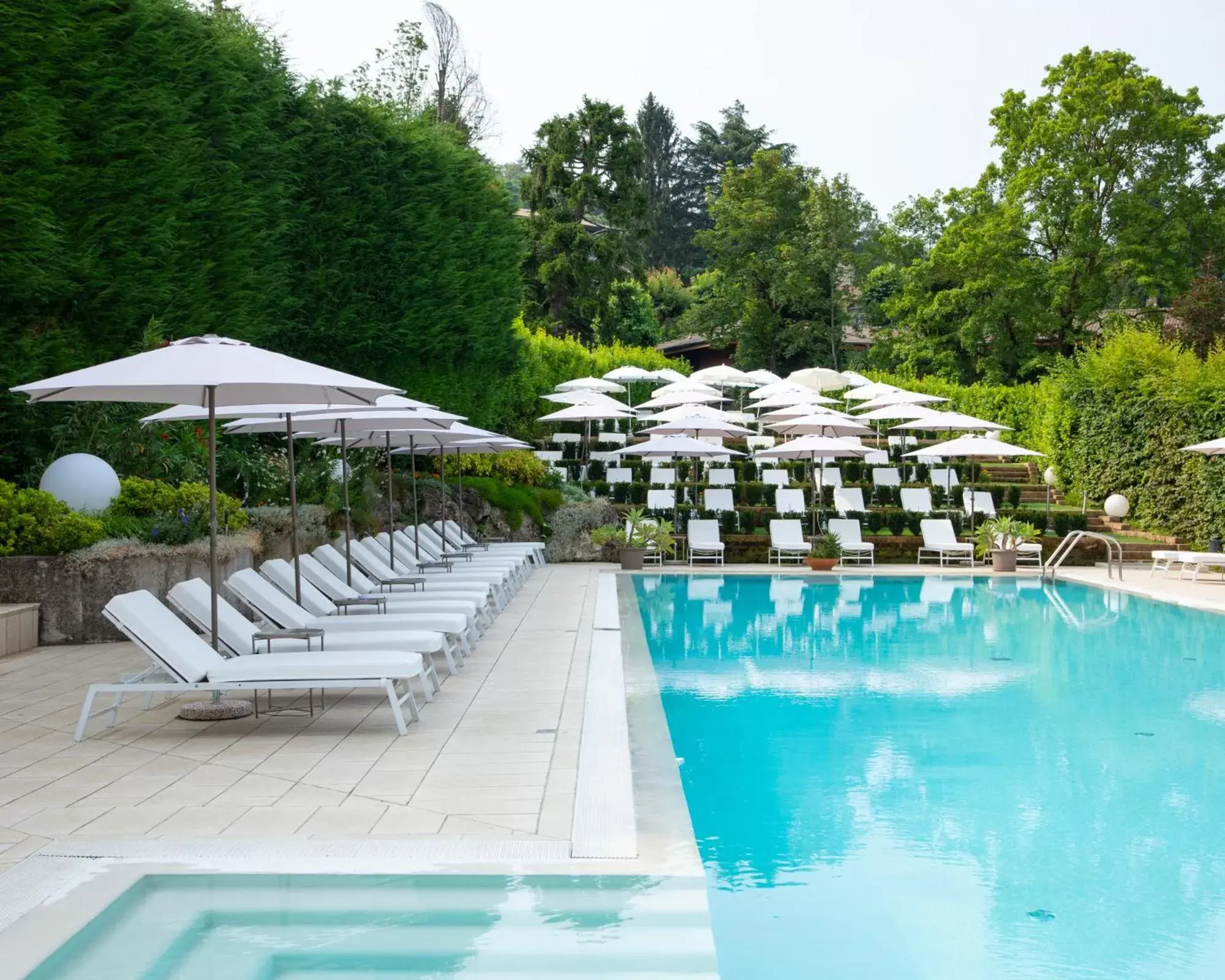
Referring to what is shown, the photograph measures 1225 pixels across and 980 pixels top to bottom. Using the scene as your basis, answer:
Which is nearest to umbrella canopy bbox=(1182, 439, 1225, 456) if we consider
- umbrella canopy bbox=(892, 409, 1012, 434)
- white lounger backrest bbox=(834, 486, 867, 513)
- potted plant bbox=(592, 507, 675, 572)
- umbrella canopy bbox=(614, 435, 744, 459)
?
umbrella canopy bbox=(892, 409, 1012, 434)

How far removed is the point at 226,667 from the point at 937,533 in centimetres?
1687

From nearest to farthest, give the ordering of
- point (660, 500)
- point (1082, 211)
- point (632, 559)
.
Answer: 1. point (632, 559)
2. point (660, 500)
3. point (1082, 211)

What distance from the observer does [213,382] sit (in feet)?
23.5

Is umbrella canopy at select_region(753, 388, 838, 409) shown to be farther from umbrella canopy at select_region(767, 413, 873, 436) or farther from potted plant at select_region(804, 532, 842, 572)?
potted plant at select_region(804, 532, 842, 572)

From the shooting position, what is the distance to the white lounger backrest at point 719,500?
74.7ft

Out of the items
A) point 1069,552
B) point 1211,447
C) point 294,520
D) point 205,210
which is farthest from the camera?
point 1069,552

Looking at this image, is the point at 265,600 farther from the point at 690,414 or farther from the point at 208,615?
the point at 690,414

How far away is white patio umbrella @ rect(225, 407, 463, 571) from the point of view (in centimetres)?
1061

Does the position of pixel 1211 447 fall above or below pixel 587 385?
below

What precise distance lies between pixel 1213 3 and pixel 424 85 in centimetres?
1996

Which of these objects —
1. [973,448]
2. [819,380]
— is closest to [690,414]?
[973,448]

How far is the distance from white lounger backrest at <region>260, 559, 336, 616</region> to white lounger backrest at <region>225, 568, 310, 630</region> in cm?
99

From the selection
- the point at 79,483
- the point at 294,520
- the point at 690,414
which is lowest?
the point at 294,520

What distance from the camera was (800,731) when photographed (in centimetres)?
880
